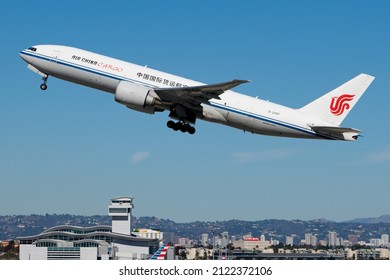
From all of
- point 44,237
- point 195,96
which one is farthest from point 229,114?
point 44,237

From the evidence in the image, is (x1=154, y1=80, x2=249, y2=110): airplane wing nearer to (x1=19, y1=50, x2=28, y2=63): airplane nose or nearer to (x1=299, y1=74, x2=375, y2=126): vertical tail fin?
(x1=299, y1=74, x2=375, y2=126): vertical tail fin

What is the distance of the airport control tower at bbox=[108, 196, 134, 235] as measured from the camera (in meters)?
189

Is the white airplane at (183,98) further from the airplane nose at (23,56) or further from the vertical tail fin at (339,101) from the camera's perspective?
the airplane nose at (23,56)

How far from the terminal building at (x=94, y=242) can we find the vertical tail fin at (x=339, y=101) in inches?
2949

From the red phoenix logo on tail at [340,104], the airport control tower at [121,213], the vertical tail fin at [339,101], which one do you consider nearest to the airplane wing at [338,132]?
the vertical tail fin at [339,101]

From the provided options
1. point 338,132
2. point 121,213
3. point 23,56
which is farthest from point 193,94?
point 121,213

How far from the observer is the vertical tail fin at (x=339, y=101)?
204ft

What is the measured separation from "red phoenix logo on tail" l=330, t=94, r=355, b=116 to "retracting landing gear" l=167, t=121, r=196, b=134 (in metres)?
11.4
